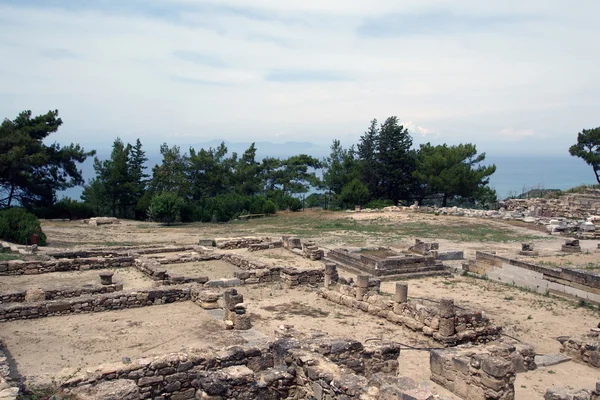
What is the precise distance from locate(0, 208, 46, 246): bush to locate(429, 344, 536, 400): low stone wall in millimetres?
22788

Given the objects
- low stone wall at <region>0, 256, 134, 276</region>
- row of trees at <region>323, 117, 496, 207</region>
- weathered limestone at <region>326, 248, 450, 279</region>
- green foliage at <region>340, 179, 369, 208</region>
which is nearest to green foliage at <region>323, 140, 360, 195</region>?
row of trees at <region>323, 117, 496, 207</region>

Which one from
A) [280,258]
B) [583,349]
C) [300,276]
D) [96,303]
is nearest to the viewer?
[583,349]

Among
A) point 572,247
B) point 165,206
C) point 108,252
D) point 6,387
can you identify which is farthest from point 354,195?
point 6,387

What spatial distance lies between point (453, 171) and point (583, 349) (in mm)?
38266

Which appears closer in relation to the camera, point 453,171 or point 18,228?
point 18,228

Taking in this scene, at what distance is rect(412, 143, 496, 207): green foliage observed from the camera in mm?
47656

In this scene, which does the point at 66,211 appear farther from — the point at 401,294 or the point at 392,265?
the point at 401,294

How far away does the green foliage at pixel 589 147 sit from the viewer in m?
49.7

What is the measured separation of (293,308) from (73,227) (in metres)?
26.1

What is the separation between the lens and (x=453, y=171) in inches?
1874

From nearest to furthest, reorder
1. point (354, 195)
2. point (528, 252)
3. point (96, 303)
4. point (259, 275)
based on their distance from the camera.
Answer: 1. point (96, 303)
2. point (259, 275)
3. point (528, 252)
4. point (354, 195)

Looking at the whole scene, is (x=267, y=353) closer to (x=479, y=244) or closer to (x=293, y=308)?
(x=293, y=308)

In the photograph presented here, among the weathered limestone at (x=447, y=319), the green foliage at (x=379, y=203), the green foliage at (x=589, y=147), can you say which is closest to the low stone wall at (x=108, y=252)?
the weathered limestone at (x=447, y=319)

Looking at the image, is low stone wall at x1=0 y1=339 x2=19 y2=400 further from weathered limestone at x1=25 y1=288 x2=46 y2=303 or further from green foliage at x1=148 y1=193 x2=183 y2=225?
green foliage at x1=148 y1=193 x2=183 y2=225
